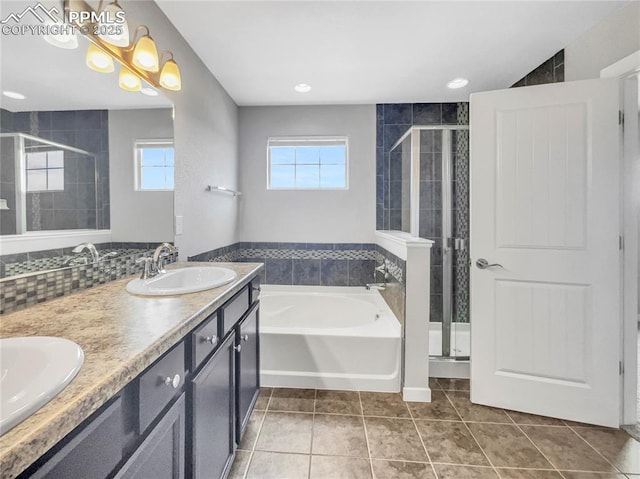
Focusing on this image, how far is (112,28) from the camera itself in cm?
129

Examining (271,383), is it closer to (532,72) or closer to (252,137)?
(252,137)

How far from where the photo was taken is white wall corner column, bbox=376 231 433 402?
196 cm

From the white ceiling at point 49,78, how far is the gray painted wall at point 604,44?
2.75 meters

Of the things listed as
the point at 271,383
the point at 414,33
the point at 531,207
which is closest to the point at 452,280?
the point at 531,207

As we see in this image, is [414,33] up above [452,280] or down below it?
above

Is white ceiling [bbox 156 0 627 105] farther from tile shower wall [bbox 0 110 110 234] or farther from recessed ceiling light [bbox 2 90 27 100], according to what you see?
recessed ceiling light [bbox 2 90 27 100]

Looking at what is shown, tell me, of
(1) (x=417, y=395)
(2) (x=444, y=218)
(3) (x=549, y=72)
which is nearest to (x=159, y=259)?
(1) (x=417, y=395)

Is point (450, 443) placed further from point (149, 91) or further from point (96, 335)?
point (149, 91)

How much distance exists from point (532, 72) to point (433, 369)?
2.57 m

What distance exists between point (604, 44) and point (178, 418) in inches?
116

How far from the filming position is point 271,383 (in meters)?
2.10

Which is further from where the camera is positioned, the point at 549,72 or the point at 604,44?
the point at 549,72

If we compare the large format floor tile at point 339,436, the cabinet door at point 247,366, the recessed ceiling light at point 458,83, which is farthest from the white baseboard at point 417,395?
the recessed ceiling light at point 458,83

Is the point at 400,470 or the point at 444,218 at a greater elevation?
the point at 444,218
